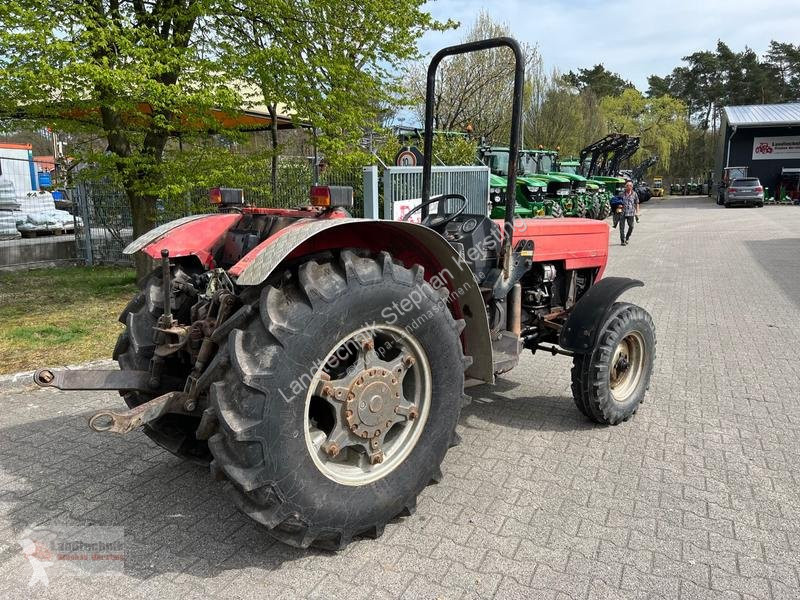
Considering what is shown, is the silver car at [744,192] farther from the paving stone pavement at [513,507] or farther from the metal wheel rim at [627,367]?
the metal wheel rim at [627,367]

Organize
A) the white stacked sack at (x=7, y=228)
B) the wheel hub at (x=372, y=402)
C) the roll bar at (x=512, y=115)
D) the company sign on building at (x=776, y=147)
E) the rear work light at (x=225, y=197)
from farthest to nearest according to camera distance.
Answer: the company sign on building at (x=776, y=147), the white stacked sack at (x=7, y=228), the rear work light at (x=225, y=197), the roll bar at (x=512, y=115), the wheel hub at (x=372, y=402)

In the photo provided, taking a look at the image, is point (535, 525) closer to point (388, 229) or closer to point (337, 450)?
point (337, 450)

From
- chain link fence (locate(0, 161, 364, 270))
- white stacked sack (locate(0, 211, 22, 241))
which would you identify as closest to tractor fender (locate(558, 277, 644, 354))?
chain link fence (locate(0, 161, 364, 270))

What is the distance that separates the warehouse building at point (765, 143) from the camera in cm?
3641

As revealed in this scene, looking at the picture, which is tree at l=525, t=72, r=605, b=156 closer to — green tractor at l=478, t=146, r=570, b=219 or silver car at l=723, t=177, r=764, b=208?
silver car at l=723, t=177, r=764, b=208

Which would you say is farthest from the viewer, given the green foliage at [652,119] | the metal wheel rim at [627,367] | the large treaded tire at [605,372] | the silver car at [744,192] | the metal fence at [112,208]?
the green foliage at [652,119]

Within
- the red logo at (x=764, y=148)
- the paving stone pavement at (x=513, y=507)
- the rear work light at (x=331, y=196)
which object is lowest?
the paving stone pavement at (x=513, y=507)

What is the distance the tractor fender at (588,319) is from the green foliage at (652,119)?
164ft

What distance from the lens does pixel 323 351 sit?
A: 8.27ft

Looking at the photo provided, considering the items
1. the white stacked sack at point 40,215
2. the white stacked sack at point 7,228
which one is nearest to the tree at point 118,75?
the white stacked sack at point 7,228

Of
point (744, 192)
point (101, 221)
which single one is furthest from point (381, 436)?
point (744, 192)

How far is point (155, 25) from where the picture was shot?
26.2 ft

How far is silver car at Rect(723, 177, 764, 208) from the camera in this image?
30578 mm

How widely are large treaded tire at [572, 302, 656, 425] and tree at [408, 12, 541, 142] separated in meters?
A: 20.7
